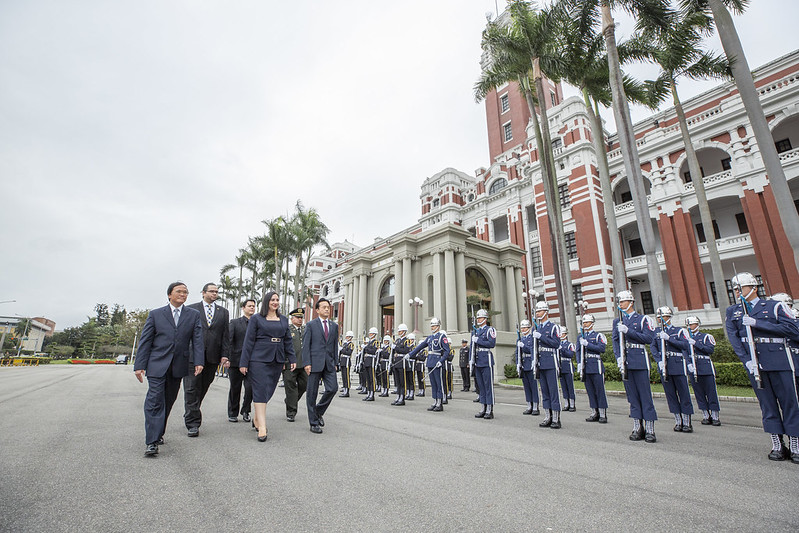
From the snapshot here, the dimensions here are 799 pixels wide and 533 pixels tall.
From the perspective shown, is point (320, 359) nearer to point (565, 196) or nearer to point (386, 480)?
point (386, 480)

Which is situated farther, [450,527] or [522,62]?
[522,62]

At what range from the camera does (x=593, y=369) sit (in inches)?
311

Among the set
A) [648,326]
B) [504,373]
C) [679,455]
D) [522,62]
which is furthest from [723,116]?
[679,455]

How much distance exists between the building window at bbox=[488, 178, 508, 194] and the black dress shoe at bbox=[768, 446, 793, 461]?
36.0 meters

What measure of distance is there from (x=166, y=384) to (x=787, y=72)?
36.2 metres

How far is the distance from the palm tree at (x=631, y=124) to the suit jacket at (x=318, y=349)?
494 inches

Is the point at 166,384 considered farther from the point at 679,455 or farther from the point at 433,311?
the point at 433,311

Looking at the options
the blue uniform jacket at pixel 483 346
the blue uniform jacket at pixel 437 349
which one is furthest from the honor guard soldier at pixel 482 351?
the blue uniform jacket at pixel 437 349

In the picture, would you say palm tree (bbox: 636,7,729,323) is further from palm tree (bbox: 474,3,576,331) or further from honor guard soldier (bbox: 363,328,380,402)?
honor guard soldier (bbox: 363,328,380,402)

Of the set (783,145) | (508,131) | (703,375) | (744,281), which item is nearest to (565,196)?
(783,145)

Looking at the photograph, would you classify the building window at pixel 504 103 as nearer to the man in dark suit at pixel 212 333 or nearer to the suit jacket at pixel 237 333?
the suit jacket at pixel 237 333

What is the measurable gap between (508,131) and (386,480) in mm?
44923

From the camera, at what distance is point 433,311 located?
25.5 meters

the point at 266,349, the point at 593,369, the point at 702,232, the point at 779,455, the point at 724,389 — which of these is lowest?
the point at 779,455
